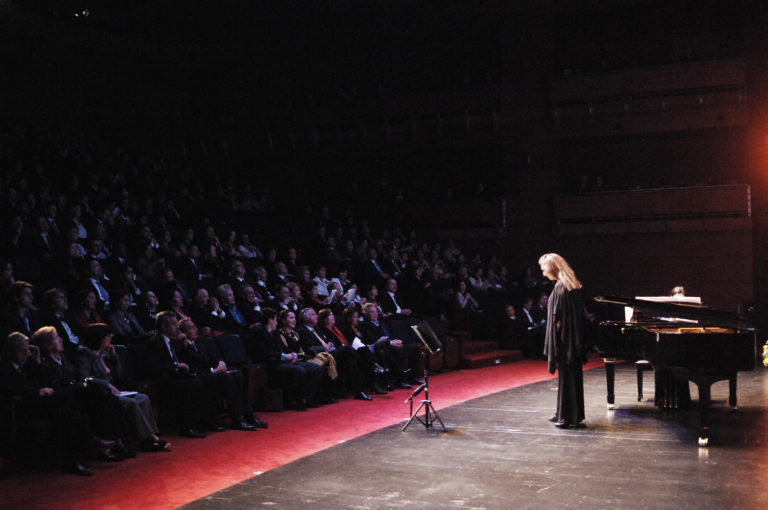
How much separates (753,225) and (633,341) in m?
9.27

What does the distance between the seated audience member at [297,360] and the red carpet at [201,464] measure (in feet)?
0.52

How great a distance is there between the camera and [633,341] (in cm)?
580

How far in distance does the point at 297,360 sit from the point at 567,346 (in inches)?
111

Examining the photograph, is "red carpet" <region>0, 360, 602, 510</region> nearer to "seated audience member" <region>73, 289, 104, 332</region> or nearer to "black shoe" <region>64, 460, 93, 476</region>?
"black shoe" <region>64, 460, 93, 476</region>

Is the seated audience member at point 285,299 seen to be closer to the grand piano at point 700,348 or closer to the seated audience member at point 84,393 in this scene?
the seated audience member at point 84,393

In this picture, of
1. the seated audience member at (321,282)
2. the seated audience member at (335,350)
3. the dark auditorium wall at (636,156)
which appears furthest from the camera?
the dark auditorium wall at (636,156)

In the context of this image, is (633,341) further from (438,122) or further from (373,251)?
(438,122)

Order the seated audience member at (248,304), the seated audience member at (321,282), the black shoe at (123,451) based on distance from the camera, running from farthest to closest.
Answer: the seated audience member at (321,282)
the seated audience member at (248,304)
the black shoe at (123,451)

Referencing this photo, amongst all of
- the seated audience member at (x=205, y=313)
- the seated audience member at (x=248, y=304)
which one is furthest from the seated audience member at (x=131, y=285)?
the seated audience member at (x=248, y=304)

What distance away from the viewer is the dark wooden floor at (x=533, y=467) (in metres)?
4.04

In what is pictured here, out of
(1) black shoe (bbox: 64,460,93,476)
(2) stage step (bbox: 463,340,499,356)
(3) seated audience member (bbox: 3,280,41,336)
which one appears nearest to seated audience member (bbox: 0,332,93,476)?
(1) black shoe (bbox: 64,460,93,476)

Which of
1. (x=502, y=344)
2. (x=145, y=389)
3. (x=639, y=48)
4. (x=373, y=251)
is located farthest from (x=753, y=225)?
(x=145, y=389)

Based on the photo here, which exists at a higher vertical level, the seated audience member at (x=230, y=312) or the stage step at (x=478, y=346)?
the seated audience member at (x=230, y=312)

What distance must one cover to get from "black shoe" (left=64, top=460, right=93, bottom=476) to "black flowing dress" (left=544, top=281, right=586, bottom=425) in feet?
11.0
